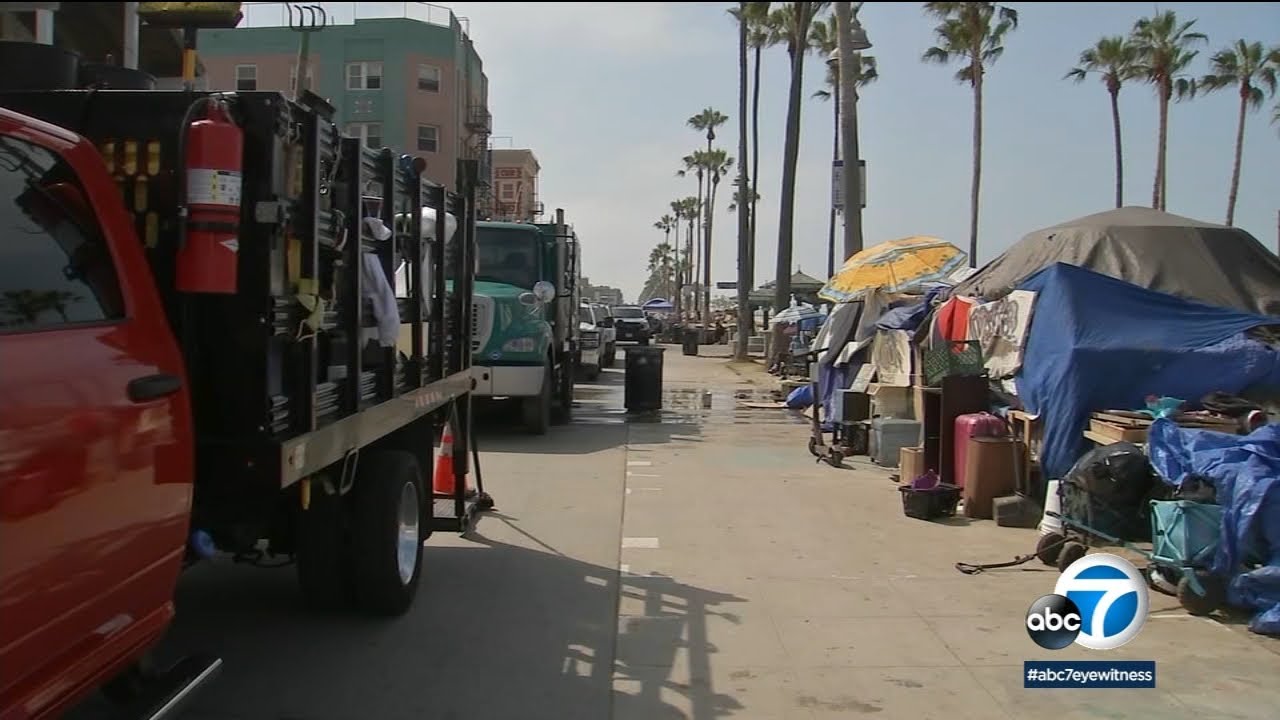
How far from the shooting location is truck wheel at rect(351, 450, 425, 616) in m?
5.32

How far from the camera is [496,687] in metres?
4.88

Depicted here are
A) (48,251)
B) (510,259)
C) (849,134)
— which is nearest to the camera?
(48,251)

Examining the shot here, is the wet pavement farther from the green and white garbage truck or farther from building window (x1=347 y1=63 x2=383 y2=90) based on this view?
building window (x1=347 y1=63 x2=383 y2=90)

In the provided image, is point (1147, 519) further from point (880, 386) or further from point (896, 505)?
point (880, 386)

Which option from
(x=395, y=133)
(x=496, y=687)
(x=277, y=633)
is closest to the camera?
(x=496, y=687)

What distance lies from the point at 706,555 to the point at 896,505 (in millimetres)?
2752

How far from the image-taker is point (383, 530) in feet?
17.4

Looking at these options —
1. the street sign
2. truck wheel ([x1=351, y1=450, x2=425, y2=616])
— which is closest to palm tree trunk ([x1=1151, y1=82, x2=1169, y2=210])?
the street sign

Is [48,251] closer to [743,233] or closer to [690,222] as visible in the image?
[743,233]

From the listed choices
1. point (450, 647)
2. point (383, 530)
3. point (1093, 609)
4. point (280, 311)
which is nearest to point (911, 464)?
point (1093, 609)

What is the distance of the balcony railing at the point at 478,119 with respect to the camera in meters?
40.3

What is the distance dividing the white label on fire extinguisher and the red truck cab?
233 mm

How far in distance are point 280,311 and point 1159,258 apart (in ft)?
30.5

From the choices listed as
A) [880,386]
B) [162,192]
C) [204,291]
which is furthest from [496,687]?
[880,386]
